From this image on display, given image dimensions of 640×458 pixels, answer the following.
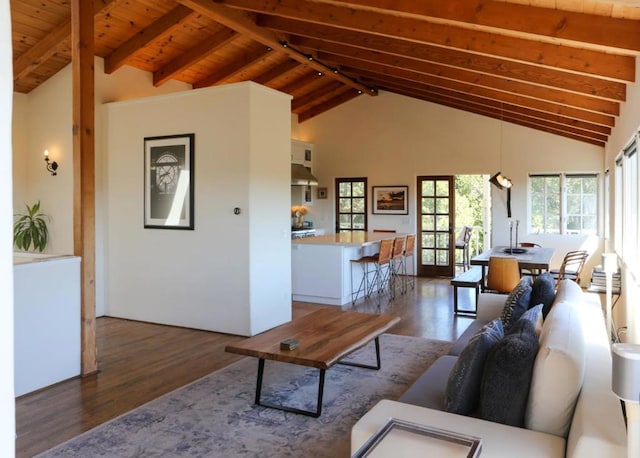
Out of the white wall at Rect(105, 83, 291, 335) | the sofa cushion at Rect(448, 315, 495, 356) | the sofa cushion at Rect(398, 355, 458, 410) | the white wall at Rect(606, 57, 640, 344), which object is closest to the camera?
the sofa cushion at Rect(398, 355, 458, 410)

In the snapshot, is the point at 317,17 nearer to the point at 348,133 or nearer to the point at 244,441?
the point at 244,441

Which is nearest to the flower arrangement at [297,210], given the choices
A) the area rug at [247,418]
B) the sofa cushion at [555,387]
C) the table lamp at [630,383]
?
the area rug at [247,418]

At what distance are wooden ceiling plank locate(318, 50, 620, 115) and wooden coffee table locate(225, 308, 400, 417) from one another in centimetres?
325

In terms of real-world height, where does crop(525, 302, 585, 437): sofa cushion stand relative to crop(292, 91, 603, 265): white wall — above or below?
below

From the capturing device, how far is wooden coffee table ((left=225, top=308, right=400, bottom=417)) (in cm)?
311

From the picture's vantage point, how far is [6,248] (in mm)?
865

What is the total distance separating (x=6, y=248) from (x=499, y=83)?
592 cm

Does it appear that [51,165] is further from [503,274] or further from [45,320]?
[503,274]

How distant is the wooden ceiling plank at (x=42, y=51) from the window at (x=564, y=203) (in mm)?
7747

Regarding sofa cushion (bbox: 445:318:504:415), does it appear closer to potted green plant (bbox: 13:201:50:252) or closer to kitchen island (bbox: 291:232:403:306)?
kitchen island (bbox: 291:232:403:306)

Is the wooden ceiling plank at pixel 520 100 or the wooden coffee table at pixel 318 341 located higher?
the wooden ceiling plank at pixel 520 100

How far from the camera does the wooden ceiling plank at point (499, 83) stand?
17.0 ft

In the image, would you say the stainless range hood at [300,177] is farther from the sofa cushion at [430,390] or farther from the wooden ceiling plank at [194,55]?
the sofa cushion at [430,390]

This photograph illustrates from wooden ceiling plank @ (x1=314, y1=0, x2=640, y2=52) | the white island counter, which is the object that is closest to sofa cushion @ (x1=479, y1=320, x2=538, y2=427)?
wooden ceiling plank @ (x1=314, y1=0, x2=640, y2=52)
